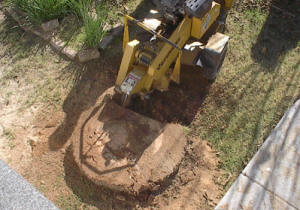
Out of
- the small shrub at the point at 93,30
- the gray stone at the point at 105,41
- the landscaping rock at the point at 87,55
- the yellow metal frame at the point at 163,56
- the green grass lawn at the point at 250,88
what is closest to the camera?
the yellow metal frame at the point at 163,56

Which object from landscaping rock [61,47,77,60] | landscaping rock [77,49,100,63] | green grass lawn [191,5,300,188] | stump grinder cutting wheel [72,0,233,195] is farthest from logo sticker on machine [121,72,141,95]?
landscaping rock [61,47,77,60]

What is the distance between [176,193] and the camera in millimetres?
3846

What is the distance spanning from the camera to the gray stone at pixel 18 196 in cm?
261

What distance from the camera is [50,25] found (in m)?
5.52

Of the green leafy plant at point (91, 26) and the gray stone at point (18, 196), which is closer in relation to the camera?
the gray stone at point (18, 196)

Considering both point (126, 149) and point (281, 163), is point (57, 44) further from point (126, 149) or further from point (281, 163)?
point (281, 163)

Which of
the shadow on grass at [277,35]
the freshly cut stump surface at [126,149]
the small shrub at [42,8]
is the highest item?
the shadow on grass at [277,35]

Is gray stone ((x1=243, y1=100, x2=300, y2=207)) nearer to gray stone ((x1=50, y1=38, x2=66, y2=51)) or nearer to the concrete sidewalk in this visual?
the concrete sidewalk

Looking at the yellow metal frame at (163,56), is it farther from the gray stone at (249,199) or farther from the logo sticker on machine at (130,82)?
the gray stone at (249,199)

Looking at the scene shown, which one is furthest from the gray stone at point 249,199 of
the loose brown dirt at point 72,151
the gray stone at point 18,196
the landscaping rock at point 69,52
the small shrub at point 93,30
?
the landscaping rock at point 69,52

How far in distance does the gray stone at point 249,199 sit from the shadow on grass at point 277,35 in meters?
2.11

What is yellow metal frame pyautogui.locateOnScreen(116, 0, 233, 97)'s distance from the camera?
3.94 m

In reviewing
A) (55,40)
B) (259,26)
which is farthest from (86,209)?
(259,26)

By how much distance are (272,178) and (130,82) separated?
2.18 metres
